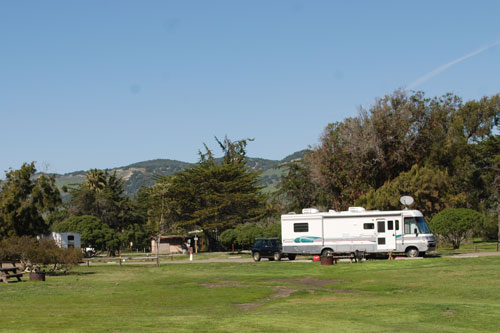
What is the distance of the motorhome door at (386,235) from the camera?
138ft

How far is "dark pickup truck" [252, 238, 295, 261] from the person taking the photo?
154 ft

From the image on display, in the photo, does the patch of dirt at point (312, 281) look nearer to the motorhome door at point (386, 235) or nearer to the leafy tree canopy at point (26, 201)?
A: the motorhome door at point (386, 235)

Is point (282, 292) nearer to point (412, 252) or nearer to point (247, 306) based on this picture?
point (247, 306)

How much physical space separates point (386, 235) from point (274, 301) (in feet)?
72.6

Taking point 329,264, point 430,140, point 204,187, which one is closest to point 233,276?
point 329,264

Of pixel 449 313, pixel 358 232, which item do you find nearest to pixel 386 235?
pixel 358 232

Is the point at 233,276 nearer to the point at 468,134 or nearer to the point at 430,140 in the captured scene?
the point at 430,140

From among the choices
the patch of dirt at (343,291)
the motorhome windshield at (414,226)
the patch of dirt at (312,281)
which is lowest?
the patch of dirt at (312,281)

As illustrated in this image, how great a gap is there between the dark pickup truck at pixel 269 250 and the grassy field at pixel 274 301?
10.1 meters

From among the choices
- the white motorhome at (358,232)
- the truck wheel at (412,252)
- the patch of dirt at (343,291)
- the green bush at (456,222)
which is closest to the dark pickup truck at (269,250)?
the white motorhome at (358,232)

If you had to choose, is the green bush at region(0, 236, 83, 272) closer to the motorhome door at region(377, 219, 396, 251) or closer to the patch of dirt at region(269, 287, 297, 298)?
the patch of dirt at region(269, 287, 297, 298)

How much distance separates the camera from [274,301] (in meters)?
21.6

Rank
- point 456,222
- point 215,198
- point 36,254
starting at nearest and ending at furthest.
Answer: point 36,254, point 456,222, point 215,198

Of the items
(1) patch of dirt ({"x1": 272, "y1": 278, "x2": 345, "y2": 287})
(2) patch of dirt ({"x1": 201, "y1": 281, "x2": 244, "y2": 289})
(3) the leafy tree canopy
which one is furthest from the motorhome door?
(3) the leafy tree canopy
